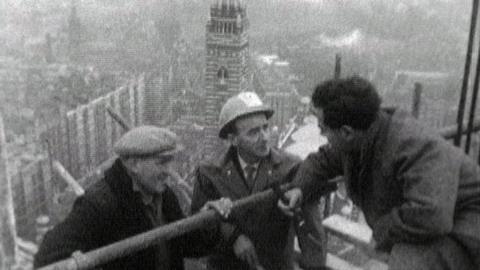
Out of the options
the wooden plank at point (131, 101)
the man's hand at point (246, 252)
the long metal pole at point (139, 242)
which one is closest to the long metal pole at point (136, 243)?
the long metal pole at point (139, 242)

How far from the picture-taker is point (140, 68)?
6862 cm

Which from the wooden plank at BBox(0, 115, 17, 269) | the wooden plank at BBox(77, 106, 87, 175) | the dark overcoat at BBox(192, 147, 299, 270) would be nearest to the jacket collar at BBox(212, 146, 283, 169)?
the dark overcoat at BBox(192, 147, 299, 270)

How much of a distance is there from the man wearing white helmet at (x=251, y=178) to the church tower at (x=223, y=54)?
5384cm

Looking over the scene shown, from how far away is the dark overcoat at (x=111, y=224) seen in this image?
2.75 m

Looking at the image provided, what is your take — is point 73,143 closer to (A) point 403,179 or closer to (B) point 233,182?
(B) point 233,182

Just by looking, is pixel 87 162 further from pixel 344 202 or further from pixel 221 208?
pixel 221 208

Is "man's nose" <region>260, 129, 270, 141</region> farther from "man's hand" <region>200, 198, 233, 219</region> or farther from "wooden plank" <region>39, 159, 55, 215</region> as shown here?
"wooden plank" <region>39, 159, 55, 215</region>

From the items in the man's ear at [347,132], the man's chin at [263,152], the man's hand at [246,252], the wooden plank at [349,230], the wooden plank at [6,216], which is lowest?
the wooden plank at [6,216]

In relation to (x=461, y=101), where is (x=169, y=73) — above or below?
below

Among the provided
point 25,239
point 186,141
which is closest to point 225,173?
point 25,239

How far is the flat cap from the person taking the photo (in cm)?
302

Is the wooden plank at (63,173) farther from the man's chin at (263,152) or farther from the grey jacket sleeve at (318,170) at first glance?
the grey jacket sleeve at (318,170)

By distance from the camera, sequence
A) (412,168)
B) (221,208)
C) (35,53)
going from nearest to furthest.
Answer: (412,168) → (221,208) → (35,53)

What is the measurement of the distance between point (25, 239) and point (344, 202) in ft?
81.5
